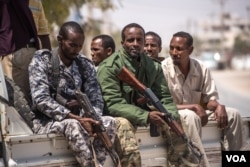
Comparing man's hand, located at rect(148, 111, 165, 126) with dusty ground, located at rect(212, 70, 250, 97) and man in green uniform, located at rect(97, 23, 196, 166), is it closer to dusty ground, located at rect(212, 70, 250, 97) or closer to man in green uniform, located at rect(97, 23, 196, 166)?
man in green uniform, located at rect(97, 23, 196, 166)

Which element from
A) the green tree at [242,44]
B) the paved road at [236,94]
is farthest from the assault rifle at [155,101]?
the green tree at [242,44]

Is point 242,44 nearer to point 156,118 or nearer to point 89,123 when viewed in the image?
point 156,118

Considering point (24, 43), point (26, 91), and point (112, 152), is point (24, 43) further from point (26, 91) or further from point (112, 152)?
point (112, 152)

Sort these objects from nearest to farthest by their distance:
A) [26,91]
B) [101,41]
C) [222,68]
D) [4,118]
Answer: [4,118], [26,91], [101,41], [222,68]

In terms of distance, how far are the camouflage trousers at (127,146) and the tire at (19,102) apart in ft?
2.22

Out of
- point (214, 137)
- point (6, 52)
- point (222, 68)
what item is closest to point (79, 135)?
point (6, 52)

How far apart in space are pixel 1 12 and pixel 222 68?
6839 cm

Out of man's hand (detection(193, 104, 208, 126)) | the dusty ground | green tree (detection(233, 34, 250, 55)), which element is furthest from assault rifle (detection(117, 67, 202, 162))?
green tree (detection(233, 34, 250, 55))

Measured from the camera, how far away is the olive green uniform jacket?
4848 mm

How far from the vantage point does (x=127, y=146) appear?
4555 mm

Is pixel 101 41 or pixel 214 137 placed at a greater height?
pixel 101 41

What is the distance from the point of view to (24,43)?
16.9ft

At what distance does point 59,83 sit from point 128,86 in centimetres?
68

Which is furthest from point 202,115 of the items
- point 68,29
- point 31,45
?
point 31,45
